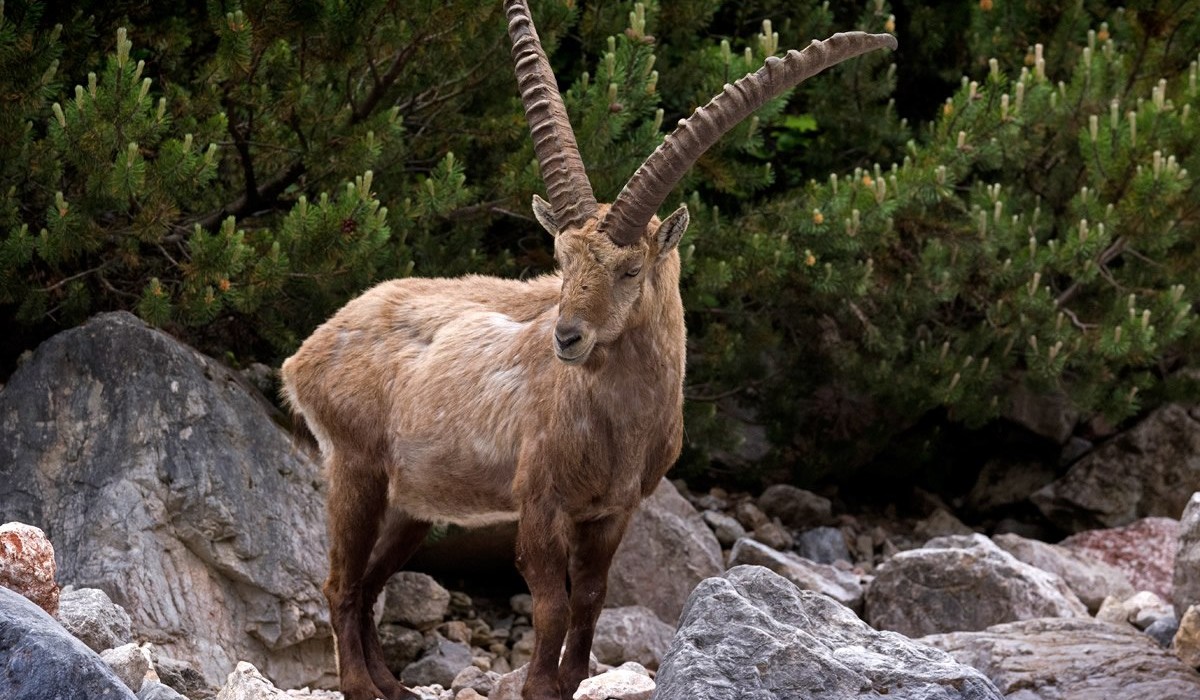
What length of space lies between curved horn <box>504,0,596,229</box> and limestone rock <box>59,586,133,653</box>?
9.07 feet

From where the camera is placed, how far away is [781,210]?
1130 centimetres

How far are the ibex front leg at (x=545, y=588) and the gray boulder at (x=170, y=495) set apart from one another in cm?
268

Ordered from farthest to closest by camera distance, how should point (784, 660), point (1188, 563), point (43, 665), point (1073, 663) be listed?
point (1188, 563) → point (1073, 663) → point (784, 660) → point (43, 665)

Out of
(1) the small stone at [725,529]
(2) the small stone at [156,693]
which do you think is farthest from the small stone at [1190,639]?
(2) the small stone at [156,693]

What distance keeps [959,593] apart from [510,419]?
4.42 meters

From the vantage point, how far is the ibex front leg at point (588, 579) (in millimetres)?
6754

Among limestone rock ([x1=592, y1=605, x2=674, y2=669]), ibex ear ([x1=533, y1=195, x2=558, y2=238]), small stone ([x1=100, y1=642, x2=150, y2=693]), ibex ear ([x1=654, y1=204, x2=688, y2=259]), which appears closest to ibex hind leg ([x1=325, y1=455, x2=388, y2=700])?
small stone ([x1=100, y1=642, x2=150, y2=693])

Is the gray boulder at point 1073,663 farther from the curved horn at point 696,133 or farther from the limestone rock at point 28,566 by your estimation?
the limestone rock at point 28,566

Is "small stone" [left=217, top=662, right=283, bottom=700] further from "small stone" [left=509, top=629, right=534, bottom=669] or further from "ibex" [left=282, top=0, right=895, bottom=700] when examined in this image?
"small stone" [left=509, top=629, right=534, bottom=669]

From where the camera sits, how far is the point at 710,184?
36.4ft

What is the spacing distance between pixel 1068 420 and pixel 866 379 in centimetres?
317

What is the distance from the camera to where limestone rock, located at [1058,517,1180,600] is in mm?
12289

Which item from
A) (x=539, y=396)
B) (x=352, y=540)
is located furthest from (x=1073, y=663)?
(x=352, y=540)

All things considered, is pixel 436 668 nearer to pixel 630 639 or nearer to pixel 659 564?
pixel 630 639
